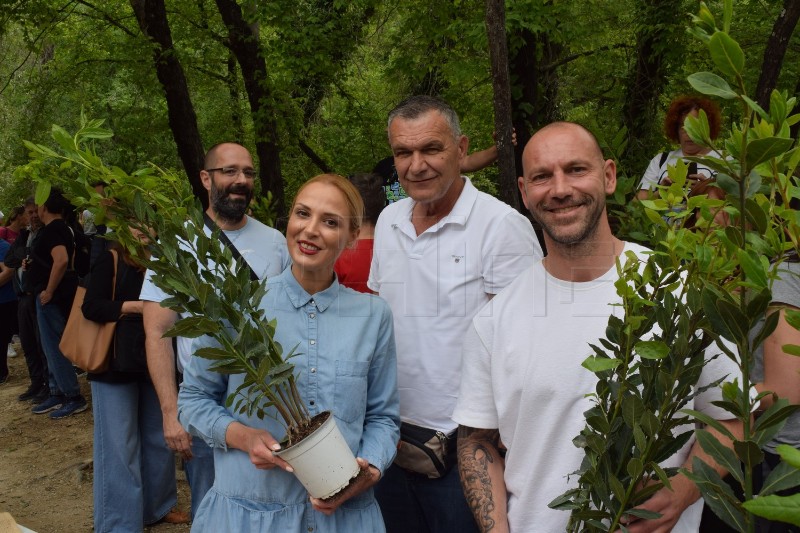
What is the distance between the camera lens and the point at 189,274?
236 cm

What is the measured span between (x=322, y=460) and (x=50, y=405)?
805 cm

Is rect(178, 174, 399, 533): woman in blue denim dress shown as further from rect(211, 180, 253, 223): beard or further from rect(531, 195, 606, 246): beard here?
rect(211, 180, 253, 223): beard

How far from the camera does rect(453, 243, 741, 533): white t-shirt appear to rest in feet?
7.10

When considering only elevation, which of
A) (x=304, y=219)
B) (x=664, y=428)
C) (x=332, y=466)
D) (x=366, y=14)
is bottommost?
(x=332, y=466)

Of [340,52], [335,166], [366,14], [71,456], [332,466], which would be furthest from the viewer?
[335,166]

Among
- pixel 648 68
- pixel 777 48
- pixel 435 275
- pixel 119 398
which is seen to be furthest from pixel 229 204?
pixel 648 68

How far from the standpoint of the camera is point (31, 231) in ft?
30.7

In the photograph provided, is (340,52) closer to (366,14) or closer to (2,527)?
(366,14)

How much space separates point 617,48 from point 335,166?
485 centimetres

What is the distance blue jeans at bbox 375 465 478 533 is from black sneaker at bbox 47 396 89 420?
678 centimetres

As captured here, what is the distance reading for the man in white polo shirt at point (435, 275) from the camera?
9.86 ft

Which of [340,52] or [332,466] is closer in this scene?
[332,466]

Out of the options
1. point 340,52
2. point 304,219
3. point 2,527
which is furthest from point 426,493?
point 340,52

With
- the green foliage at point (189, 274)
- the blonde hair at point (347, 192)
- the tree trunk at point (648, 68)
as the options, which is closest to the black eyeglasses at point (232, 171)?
the blonde hair at point (347, 192)
